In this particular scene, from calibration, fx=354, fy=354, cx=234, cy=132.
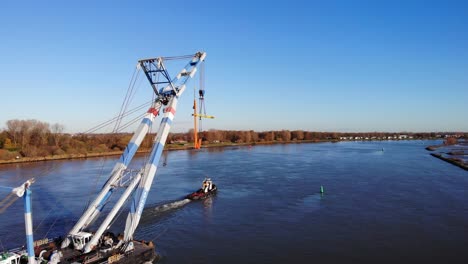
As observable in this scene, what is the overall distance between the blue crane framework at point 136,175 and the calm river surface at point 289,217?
4296 mm

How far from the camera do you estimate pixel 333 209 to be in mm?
32406

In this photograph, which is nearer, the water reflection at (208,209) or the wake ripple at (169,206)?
the water reflection at (208,209)

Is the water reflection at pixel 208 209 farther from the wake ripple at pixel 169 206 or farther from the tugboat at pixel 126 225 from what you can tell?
the tugboat at pixel 126 225

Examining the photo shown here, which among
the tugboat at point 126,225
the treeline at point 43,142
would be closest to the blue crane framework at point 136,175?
the tugboat at point 126,225

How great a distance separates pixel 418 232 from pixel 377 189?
16.2 meters

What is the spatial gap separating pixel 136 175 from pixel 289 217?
14.5m

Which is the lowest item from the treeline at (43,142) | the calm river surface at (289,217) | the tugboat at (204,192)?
the calm river surface at (289,217)

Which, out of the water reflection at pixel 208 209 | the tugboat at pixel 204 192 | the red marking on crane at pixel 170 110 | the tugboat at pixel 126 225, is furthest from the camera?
the tugboat at pixel 204 192

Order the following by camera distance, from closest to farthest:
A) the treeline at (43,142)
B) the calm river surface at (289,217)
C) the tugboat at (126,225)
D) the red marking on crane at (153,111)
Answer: the tugboat at (126,225) → the red marking on crane at (153,111) → the calm river surface at (289,217) → the treeline at (43,142)

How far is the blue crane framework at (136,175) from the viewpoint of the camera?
19.4m

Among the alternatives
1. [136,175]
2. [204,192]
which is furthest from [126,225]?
[204,192]

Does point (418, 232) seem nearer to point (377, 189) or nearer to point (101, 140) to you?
point (377, 189)

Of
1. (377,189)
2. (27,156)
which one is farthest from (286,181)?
(27,156)

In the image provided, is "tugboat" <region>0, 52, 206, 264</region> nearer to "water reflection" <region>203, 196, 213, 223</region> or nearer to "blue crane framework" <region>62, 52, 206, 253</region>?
"blue crane framework" <region>62, 52, 206, 253</region>
